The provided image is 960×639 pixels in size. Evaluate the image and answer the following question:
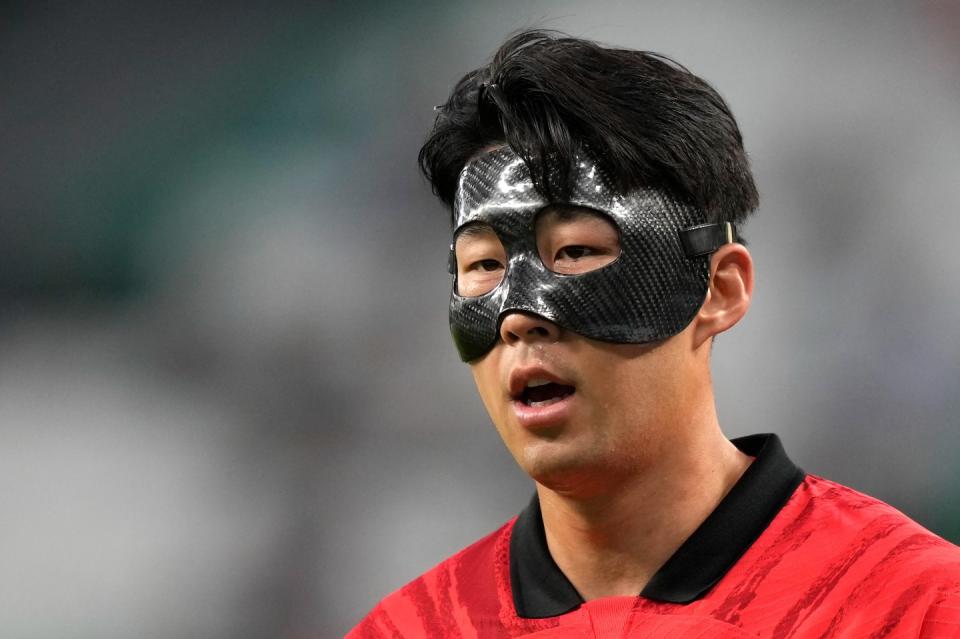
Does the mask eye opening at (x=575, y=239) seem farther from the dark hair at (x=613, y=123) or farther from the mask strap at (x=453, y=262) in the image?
the mask strap at (x=453, y=262)

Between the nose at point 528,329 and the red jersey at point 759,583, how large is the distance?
1.18 ft

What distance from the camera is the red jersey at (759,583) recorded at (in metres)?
1.62

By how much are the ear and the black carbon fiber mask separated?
25 mm

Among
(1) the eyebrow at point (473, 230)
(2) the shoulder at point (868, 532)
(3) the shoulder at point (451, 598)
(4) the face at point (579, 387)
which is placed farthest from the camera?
(3) the shoulder at point (451, 598)

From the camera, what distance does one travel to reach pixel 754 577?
1.75m

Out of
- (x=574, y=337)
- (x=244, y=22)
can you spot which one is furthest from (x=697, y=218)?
(x=244, y=22)

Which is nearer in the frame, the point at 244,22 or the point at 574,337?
the point at 574,337

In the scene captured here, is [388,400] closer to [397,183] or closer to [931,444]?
[397,183]

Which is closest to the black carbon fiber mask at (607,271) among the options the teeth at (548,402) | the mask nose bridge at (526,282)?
the mask nose bridge at (526,282)

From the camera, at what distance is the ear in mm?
1836

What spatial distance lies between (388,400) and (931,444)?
1.35 metres

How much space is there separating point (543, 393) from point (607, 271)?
205 millimetres

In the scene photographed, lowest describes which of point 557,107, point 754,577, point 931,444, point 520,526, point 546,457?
point 931,444

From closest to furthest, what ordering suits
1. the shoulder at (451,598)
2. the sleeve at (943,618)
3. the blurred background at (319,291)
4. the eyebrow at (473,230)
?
the sleeve at (943,618)
the eyebrow at (473,230)
the shoulder at (451,598)
the blurred background at (319,291)
